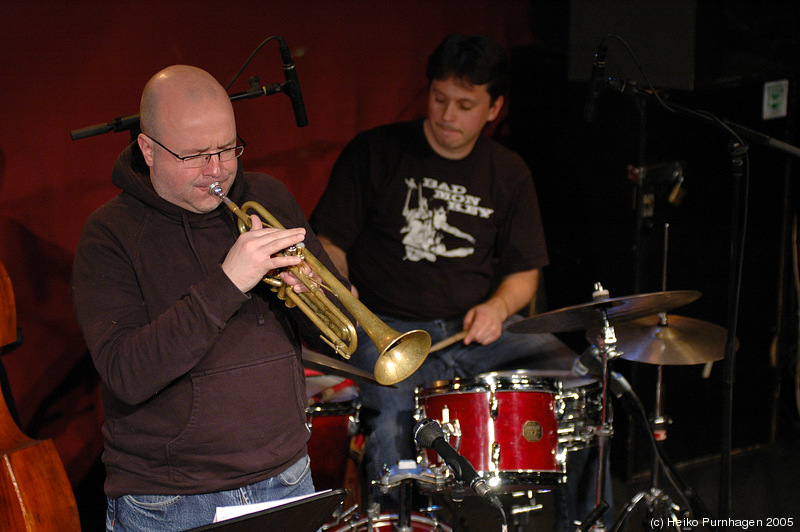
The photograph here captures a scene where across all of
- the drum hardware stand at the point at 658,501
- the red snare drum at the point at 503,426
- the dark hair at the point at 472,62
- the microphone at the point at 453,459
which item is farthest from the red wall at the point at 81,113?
the drum hardware stand at the point at 658,501

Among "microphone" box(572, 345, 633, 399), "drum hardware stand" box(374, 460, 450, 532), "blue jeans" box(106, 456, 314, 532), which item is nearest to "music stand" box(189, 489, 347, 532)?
"blue jeans" box(106, 456, 314, 532)

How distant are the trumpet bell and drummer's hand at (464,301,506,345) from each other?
1091 millimetres

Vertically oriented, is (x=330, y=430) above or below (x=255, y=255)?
below

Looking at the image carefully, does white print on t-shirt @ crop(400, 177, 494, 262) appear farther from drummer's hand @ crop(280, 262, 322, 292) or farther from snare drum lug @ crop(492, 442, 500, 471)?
drummer's hand @ crop(280, 262, 322, 292)

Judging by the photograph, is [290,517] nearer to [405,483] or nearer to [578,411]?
[405,483]

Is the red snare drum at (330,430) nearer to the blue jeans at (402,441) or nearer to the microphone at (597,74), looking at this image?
the blue jeans at (402,441)

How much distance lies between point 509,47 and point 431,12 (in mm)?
523

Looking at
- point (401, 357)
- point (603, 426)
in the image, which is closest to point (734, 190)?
point (603, 426)

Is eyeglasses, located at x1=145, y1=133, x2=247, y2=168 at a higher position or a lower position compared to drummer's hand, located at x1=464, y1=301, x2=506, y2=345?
higher

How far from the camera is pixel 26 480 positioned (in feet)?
6.97

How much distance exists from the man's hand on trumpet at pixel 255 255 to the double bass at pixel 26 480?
942 millimetres

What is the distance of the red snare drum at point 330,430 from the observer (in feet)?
9.06

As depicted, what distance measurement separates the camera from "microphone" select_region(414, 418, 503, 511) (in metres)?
1.85

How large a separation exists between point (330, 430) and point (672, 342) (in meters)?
1.30
